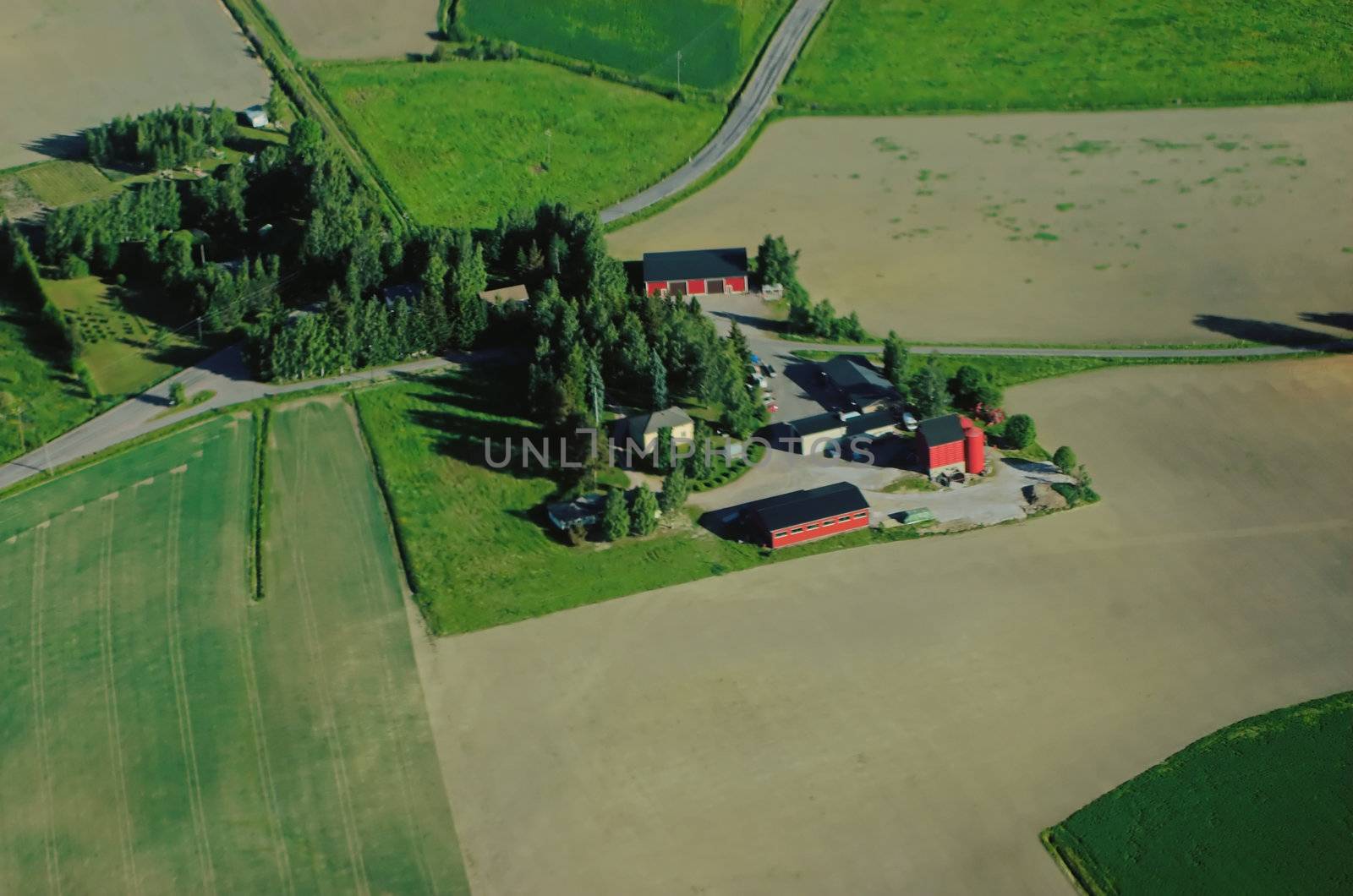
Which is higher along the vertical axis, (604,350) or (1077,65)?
(1077,65)

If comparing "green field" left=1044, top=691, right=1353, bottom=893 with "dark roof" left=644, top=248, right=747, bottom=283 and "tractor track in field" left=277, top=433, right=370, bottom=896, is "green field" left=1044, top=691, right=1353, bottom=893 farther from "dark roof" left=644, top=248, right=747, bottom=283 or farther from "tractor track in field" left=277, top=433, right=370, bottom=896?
"dark roof" left=644, top=248, right=747, bottom=283

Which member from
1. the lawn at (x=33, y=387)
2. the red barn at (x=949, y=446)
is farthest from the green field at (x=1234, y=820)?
the lawn at (x=33, y=387)

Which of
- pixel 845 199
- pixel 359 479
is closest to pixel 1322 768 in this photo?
pixel 359 479

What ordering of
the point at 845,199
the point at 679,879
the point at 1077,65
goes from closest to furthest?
1. the point at 679,879
2. the point at 845,199
3. the point at 1077,65

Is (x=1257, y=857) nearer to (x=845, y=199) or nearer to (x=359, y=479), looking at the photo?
(x=359, y=479)

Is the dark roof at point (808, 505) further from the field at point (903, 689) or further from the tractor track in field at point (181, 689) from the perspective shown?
the tractor track in field at point (181, 689)

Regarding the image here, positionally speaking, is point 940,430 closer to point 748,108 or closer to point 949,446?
point 949,446

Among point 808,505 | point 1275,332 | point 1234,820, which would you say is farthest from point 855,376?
point 1234,820
